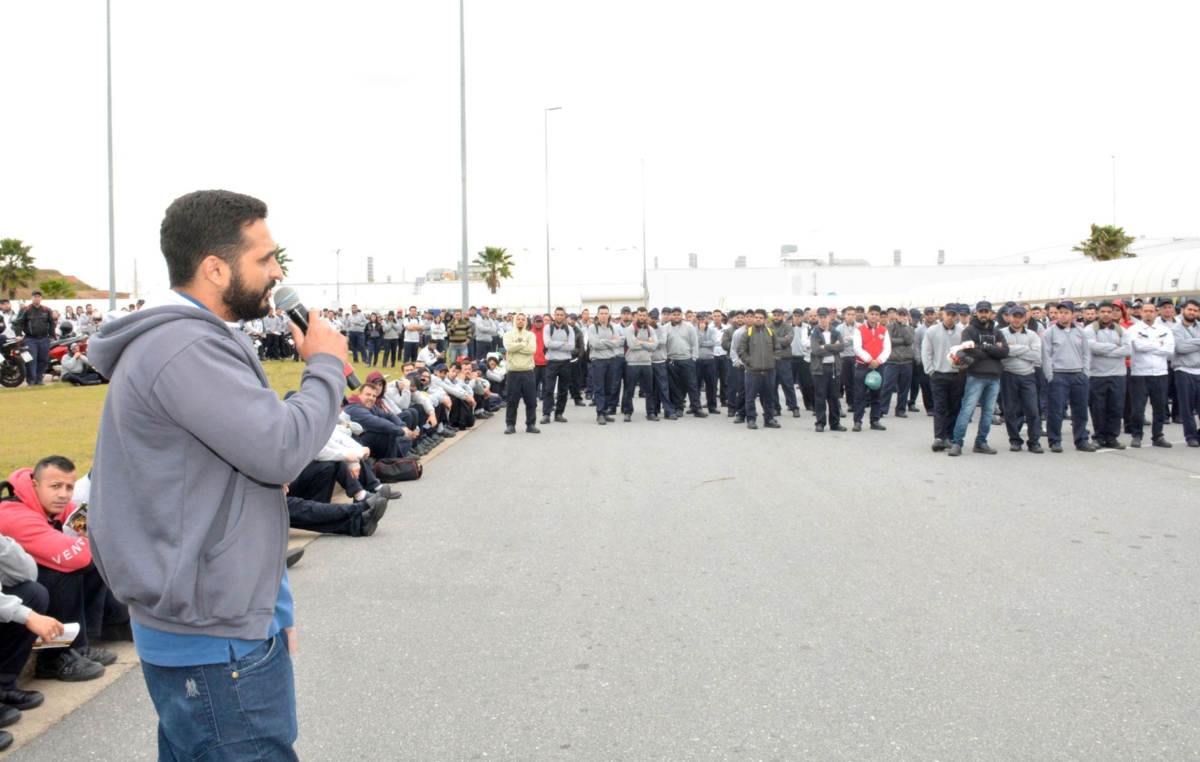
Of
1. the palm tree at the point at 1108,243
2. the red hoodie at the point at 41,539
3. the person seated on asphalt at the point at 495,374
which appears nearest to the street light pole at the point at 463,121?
the person seated on asphalt at the point at 495,374

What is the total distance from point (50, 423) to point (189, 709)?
13866 millimetres

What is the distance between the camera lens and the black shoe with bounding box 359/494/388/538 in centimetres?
805

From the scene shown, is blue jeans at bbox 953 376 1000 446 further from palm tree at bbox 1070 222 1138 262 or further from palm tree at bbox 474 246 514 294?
palm tree at bbox 474 246 514 294

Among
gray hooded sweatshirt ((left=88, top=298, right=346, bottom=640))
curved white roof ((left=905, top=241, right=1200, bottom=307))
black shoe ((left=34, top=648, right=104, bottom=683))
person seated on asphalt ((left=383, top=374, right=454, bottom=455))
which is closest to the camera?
gray hooded sweatshirt ((left=88, top=298, right=346, bottom=640))

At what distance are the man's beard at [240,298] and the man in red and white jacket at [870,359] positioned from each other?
46.9 feet

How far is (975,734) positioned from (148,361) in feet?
11.5

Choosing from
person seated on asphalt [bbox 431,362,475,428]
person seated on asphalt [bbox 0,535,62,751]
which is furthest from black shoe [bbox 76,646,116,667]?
person seated on asphalt [bbox 431,362,475,428]

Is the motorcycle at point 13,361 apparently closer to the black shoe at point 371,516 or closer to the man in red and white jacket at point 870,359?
the black shoe at point 371,516

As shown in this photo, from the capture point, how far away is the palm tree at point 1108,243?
57.0 meters

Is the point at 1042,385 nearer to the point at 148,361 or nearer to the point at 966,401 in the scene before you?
the point at 966,401

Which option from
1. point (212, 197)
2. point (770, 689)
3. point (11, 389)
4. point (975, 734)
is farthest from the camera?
point (11, 389)

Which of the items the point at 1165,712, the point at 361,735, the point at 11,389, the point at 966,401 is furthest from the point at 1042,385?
the point at 11,389

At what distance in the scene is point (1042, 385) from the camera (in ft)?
51.4

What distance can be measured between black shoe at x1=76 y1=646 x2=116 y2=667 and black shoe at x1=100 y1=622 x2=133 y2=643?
1.03 ft
